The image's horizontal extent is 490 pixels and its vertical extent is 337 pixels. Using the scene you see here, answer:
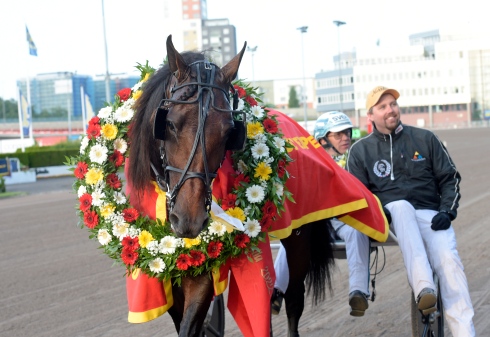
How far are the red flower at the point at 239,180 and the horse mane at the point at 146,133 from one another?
372mm

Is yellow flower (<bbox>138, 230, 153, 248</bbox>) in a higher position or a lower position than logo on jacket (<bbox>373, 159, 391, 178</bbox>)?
lower

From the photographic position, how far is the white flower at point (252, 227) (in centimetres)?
357

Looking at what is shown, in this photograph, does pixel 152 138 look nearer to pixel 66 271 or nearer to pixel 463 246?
pixel 66 271

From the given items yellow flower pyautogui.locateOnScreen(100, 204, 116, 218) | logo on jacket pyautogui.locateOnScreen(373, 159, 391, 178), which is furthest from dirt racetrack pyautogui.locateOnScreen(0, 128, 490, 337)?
yellow flower pyautogui.locateOnScreen(100, 204, 116, 218)

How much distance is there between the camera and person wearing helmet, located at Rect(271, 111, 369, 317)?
4613 millimetres

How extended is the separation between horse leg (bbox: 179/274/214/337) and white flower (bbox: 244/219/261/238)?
10.2 inches

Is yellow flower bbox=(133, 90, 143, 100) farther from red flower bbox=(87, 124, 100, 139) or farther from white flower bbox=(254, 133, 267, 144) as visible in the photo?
white flower bbox=(254, 133, 267, 144)

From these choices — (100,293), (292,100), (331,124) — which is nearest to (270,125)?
(331,124)

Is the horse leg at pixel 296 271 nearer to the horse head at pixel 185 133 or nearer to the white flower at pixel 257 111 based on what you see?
the white flower at pixel 257 111

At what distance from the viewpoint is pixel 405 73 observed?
96375 millimetres

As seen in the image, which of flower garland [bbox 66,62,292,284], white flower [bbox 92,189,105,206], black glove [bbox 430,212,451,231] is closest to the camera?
flower garland [bbox 66,62,292,284]

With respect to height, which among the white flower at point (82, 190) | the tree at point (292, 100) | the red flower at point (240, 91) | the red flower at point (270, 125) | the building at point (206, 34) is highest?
the building at point (206, 34)

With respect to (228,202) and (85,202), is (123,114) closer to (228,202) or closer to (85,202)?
(85,202)

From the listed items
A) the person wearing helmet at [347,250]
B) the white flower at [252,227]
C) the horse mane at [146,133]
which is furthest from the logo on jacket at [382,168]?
the horse mane at [146,133]
